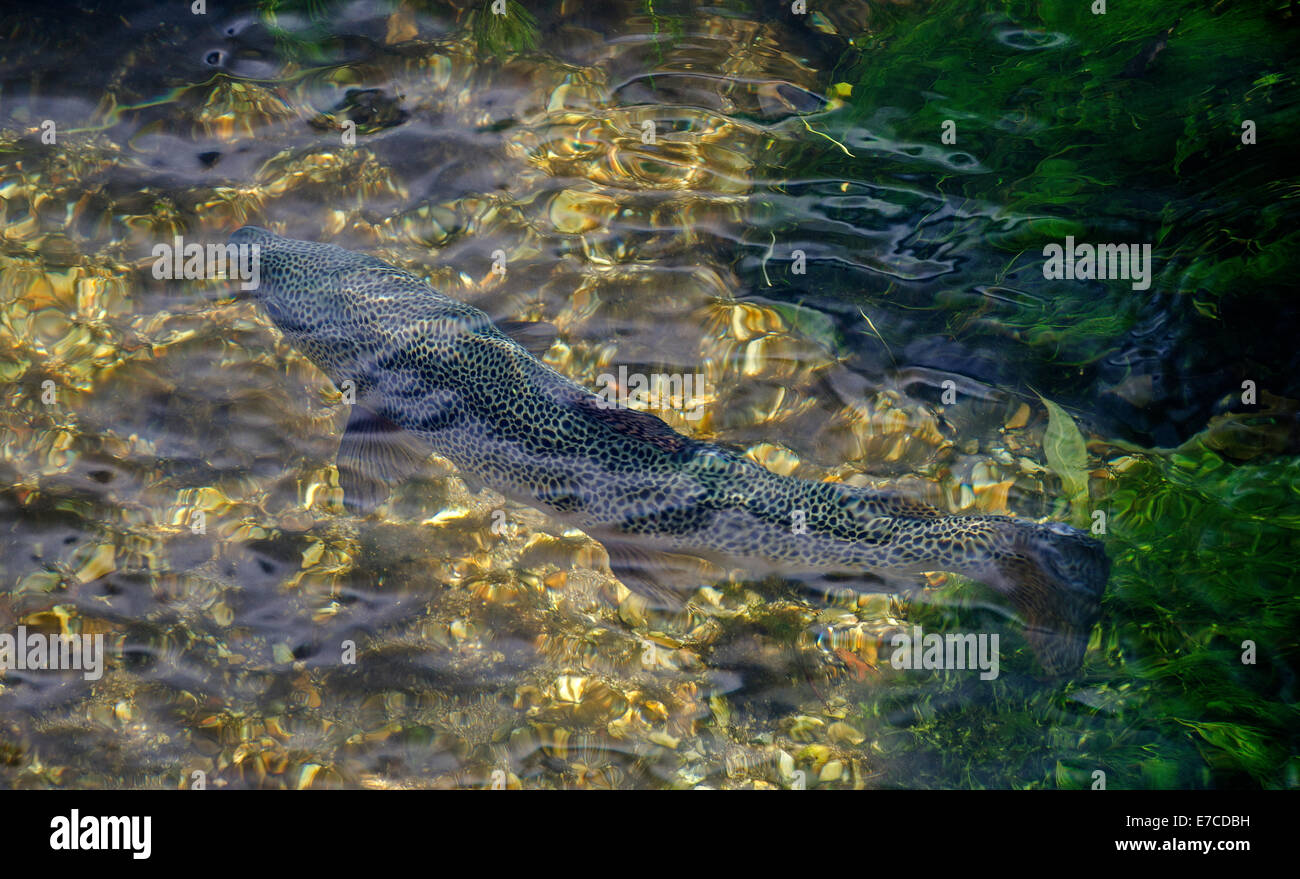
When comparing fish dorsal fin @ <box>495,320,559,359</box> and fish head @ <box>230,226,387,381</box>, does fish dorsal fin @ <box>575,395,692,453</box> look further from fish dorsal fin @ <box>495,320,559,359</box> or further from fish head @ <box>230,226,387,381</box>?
fish head @ <box>230,226,387,381</box>

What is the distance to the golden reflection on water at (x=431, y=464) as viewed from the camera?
5000mm

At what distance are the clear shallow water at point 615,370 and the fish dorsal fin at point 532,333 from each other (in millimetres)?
121

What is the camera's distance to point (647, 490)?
450 centimetres

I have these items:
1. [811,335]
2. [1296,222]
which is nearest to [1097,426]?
[1296,222]

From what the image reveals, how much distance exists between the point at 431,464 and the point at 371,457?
41 cm

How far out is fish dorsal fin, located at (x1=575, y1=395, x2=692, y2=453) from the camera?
4.60m

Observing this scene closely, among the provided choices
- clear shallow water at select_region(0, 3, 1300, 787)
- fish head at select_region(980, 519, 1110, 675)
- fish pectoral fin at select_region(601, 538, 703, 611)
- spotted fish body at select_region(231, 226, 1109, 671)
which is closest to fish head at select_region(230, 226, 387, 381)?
spotted fish body at select_region(231, 226, 1109, 671)

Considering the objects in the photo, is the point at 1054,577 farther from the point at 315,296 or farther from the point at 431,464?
the point at 315,296

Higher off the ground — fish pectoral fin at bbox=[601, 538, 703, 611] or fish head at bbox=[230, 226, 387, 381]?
fish head at bbox=[230, 226, 387, 381]

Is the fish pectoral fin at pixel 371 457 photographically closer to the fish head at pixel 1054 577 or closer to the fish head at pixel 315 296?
the fish head at pixel 315 296

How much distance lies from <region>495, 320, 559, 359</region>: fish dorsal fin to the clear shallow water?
0.12 metres

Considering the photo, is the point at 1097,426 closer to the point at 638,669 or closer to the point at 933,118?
the point at 933,118

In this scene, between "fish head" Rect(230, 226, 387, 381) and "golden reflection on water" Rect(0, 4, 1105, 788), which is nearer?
"golden reflection on water" Rect(0, 4, 1105, 788)
